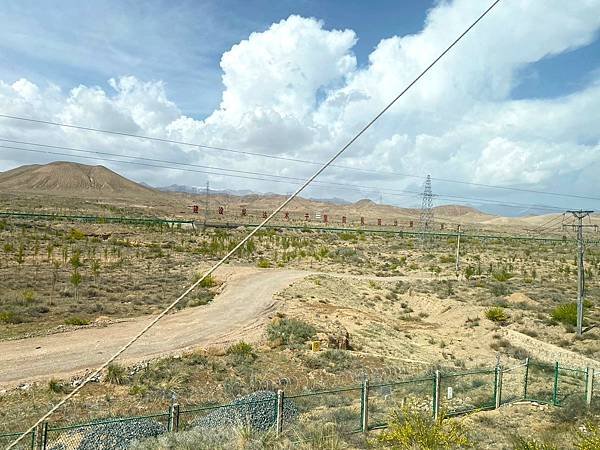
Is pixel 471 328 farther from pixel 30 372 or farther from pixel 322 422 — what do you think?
pixel 30 372

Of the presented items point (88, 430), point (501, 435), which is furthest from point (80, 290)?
point (501, 435)

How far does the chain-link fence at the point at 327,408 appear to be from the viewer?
40.3 ft

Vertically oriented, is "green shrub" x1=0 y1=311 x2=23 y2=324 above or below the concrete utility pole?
below

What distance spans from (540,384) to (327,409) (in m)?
10.2

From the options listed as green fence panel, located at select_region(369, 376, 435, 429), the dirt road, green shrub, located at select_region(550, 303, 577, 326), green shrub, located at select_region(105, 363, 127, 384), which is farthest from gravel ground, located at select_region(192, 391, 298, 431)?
green shrub, located at select_region(550, 303, 577, 326)

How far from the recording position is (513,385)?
20234 millimetres

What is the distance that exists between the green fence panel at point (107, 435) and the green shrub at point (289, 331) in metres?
13.2

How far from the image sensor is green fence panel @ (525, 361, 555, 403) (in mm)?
18594

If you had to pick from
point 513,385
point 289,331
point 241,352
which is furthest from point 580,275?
point 241,352

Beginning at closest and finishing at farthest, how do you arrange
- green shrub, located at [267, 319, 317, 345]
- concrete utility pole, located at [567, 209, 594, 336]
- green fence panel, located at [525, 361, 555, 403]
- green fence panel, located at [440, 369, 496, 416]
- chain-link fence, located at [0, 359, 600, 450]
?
chain-link fence, located at [0, 359, 600, 450]
green fence panel, located at [440, 369, 496, 416]
green fence panel, located at [525, 361, 555, 403]
green shrub, located at [267, 319, 317, 345]
concrete utility pole, located at [567, 209, 594, 336]

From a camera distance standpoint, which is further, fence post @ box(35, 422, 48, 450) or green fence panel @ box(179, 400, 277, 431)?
green fence panel @ box(179, 400, 277, 431)

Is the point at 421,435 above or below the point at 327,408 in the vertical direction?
above

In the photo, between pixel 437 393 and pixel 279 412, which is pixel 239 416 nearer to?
pixel 279 412

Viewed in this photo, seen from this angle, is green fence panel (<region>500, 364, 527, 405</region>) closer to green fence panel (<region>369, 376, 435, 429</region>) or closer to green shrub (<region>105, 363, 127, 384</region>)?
green fence panel (<region>369, 376, 435, 429</region>)
